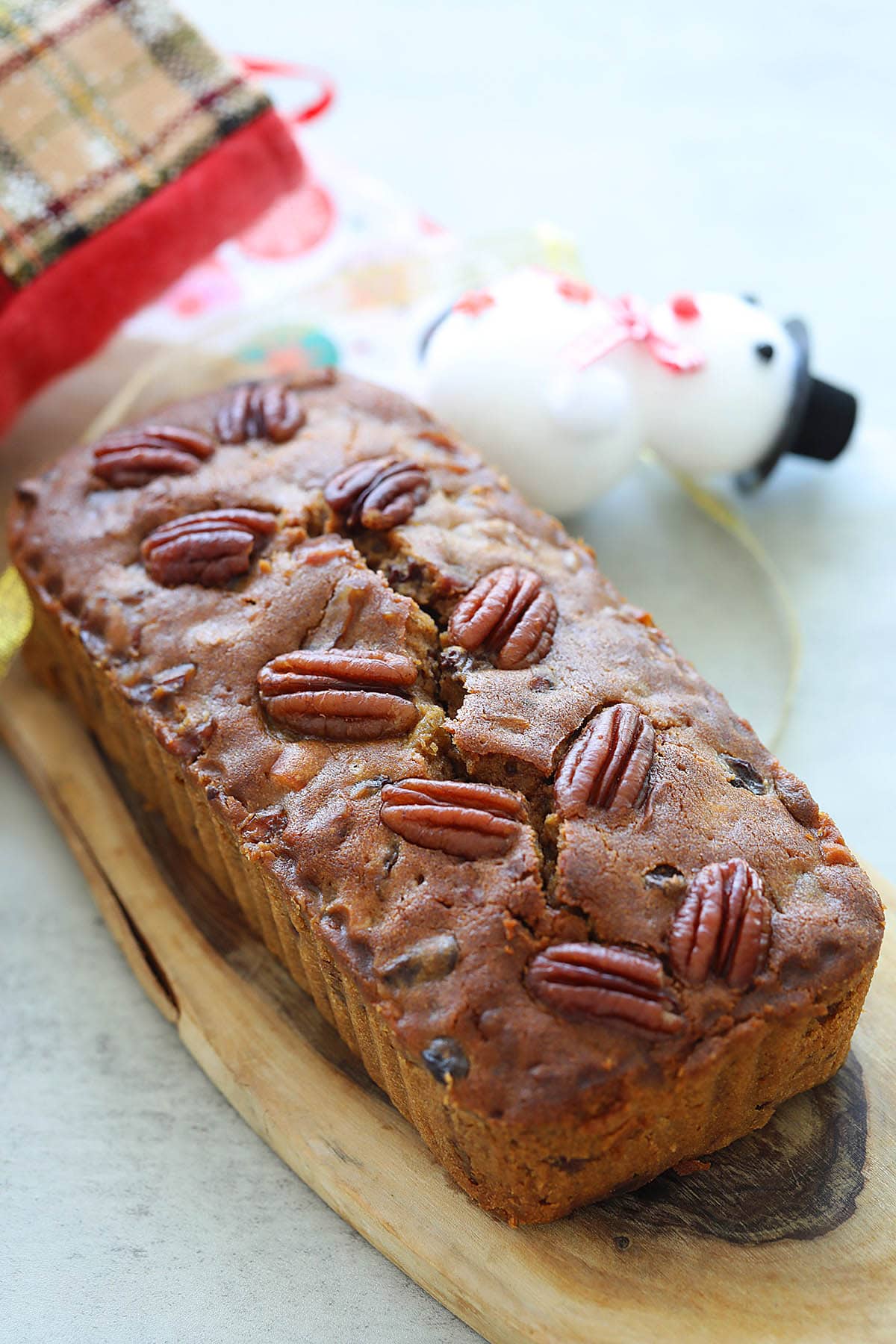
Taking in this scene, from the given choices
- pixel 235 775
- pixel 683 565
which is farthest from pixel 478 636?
pixel 683 565

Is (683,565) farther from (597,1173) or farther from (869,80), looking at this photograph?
(869,80)

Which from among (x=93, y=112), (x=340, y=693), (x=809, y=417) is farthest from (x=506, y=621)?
(x=93, y=112)

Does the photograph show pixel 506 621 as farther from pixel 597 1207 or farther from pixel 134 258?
→ pixel 134 258

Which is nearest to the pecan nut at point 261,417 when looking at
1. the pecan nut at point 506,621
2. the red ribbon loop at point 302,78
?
the pecan nut at point 506,621

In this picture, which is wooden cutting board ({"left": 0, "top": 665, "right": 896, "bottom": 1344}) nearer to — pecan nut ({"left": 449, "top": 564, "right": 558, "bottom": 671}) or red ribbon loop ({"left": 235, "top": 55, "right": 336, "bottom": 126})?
pecan nut ({"left": 449, "top": 564, "right": 558, "bottom": 671})

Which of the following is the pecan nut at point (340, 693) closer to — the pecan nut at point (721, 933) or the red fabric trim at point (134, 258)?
the pecan nut at point (721, 933)
